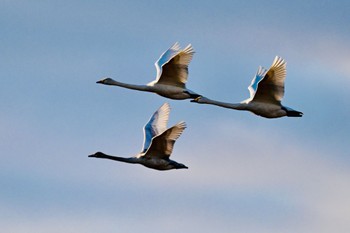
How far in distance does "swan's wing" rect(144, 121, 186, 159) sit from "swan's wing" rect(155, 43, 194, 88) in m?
4.67

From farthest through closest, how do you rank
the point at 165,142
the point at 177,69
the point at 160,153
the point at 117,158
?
the point at 177,69 → the point at 117,158 → the point at 160,153 → the point at 165,142

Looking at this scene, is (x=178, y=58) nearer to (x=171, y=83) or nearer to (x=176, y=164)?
(x=171, y=83)

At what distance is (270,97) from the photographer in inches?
2442

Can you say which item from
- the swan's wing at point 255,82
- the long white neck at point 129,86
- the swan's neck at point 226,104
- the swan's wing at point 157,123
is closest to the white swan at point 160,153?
the swan's wing at point 157,123

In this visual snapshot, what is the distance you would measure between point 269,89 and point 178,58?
4.80 m

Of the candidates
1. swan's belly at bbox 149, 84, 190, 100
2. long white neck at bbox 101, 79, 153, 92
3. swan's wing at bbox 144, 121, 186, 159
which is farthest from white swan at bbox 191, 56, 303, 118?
swan's wing at bbox 144, 121, 186, 159

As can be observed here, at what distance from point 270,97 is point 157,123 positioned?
799 centimetres

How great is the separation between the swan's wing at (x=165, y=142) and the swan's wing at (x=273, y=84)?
4715 mm

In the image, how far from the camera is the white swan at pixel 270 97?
200 feet

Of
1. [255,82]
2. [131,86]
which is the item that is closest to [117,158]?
[131,86]

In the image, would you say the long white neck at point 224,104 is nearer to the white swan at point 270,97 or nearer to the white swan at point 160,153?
the white swan at point 270,97

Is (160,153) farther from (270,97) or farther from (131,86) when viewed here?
(131,86)

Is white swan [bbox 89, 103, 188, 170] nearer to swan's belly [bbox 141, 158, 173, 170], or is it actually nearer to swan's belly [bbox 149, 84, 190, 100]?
swan's belly [bbox 141, 158, 173, 170]

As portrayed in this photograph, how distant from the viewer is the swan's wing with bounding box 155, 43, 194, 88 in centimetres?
6338
